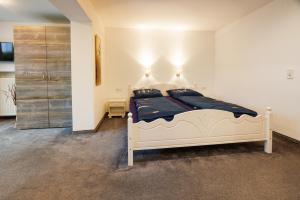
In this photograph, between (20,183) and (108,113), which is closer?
(20,183)

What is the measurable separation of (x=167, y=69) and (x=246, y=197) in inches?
147

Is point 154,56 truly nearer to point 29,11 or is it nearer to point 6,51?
point 29,11

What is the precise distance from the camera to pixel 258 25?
3.49m

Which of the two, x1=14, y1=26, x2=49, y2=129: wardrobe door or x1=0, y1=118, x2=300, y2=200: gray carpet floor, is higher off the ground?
x1=14, y1=26, x2=49, y2=129: wardrobe door

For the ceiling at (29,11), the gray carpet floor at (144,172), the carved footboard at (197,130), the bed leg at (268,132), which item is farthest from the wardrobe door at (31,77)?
the bed leg at (268,132)

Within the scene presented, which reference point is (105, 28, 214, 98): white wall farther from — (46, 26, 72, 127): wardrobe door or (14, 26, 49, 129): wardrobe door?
(14, 26, 49, 129): wardrobe door

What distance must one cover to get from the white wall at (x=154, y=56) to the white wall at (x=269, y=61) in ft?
2.44

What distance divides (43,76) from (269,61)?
158 inches

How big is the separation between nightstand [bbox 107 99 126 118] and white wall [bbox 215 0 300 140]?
8.25 feet

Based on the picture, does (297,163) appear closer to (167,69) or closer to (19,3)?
(167,69)

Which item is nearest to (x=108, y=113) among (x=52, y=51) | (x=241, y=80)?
(x=52, y=51)

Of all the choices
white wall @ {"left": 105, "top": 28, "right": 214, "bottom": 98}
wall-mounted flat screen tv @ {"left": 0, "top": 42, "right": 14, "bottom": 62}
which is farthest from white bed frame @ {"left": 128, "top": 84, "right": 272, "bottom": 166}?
wall-mounted flat screen tv @ {"left": 0, "top": 42, "right": 14, "bottom": 62}

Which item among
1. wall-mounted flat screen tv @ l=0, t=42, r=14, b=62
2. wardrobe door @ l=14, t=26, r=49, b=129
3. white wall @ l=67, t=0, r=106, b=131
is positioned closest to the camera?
white wall @ l=67, t=0, r=106, b=131

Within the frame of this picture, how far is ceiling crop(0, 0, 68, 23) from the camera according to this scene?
323 cm
